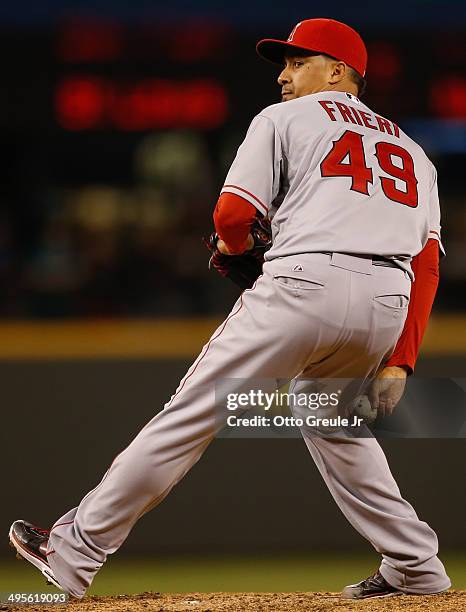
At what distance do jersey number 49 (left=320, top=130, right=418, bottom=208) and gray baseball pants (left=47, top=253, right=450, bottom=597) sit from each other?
7.8 inches

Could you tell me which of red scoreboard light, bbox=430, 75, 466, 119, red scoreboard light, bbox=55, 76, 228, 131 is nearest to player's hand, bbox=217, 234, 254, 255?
red scoreboard light, bbox=55, 76, 228, 131

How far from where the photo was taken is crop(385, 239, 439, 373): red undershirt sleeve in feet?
10.5

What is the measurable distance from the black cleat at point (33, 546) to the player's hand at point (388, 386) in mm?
983

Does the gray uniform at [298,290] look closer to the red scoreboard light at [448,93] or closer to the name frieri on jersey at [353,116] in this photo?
the name frieri on jersey at [353,116]

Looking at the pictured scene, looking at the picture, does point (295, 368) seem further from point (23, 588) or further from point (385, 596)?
point (23, 588)

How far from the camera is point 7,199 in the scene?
33.1ft

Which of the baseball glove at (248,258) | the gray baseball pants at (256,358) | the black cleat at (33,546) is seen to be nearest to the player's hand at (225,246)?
the baseball glove at (248,258)

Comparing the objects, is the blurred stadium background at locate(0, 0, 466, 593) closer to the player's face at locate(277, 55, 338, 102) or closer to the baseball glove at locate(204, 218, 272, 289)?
the baseball glove at locate(204, 218, 272, 289)

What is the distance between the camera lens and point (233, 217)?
297 cm

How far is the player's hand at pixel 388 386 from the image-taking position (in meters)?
3.19

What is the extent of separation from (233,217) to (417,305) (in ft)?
2.03

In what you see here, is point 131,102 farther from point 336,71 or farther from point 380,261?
point 380,261

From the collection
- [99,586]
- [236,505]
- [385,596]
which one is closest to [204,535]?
[236,505]

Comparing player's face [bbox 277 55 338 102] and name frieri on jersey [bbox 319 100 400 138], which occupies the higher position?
player's face [bbox 277 55 338 102]
